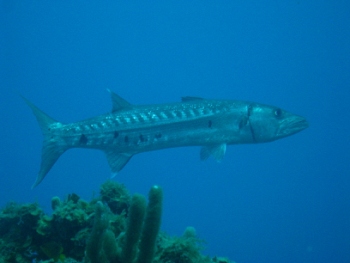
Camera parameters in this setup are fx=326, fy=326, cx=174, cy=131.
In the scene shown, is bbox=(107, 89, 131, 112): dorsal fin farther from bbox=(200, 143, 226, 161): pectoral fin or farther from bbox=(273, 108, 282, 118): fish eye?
bbox=(273, 108, 282, 118): fish eye

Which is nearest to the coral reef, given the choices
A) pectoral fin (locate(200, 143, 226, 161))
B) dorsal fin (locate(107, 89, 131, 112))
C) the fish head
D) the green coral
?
the green coral

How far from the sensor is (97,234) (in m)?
3.73

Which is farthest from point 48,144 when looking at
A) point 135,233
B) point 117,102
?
point 135,233

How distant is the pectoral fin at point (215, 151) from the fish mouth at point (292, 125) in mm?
1658

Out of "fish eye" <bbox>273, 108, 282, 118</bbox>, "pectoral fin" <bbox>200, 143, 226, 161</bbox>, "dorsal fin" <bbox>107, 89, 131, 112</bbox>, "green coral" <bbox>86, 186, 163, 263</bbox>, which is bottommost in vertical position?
"green coral" <bbox>86, 186, 163, 263</bbox>

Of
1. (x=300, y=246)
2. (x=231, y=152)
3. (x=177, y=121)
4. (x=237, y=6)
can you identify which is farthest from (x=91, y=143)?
(x=237, y=6)

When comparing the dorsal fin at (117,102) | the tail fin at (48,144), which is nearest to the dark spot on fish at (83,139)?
the tail fin at (48,144)

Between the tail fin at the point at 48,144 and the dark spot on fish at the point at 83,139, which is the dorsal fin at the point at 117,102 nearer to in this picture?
the dark spot on fish at the point at 83,139

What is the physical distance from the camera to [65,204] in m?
Result: 5.80

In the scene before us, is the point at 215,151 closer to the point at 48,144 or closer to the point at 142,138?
the point at 142,138

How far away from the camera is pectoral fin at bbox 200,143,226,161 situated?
855cm

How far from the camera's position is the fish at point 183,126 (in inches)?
329

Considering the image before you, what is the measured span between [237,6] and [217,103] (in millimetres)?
88185

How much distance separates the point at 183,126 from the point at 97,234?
5.20 m
